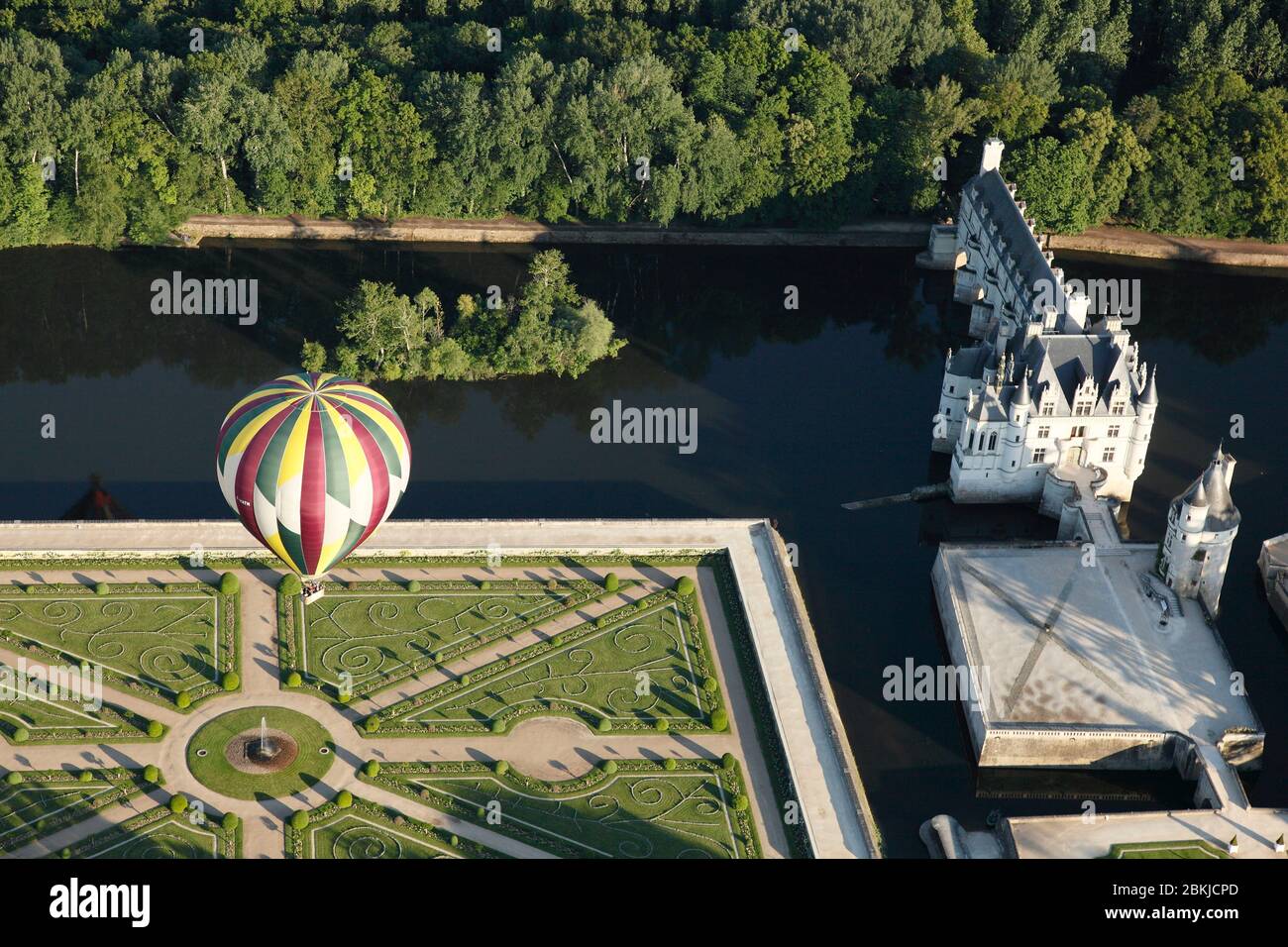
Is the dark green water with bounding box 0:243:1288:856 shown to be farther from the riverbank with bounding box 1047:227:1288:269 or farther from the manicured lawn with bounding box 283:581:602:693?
the manicured lawn with bounding box 283:581:602:693

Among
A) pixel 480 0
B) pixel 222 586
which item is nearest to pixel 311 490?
pixel 222 586

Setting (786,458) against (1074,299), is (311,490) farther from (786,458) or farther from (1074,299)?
(1074,299)

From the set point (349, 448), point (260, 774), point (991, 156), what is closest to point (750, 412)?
point (991, 156)

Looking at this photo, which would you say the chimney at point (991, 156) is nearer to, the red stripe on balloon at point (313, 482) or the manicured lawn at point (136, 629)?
the red stripe on balloon at point (313, 482)

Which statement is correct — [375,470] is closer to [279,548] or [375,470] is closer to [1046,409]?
[279,548]

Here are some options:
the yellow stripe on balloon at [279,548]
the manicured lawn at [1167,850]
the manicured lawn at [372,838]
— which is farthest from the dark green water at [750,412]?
the manicured lawn at [372,838]
